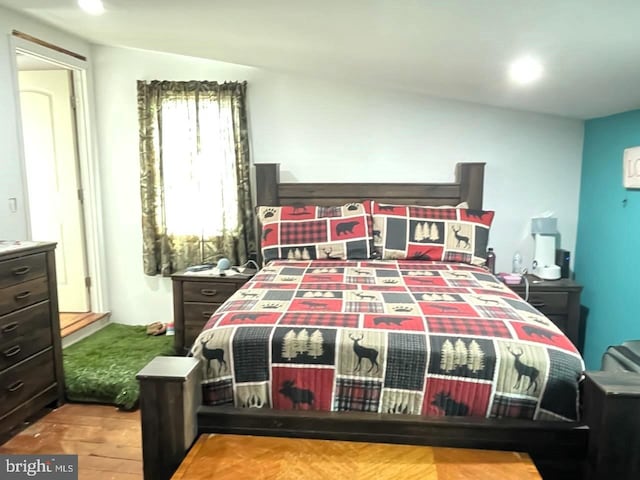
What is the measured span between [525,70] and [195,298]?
246cm

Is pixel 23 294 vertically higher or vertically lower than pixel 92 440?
higher

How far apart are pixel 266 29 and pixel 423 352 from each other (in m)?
1.74

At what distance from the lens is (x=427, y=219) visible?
2.95 meters

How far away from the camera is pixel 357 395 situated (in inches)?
64.1

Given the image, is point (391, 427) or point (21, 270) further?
point (21, 270)

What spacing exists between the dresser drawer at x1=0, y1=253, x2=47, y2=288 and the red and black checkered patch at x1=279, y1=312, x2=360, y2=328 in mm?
1444

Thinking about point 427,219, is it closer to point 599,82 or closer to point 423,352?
point 599,82

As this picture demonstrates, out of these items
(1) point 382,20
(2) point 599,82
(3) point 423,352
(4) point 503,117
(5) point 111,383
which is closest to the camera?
(3) point 423,352

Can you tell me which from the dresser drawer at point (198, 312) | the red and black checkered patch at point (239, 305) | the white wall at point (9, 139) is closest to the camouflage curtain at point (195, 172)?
the dresser drawer at point (198, 312)

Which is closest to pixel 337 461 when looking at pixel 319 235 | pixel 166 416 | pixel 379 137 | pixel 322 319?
pixel 322 319

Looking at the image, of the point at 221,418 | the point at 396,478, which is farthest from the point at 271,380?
the point at 396,478

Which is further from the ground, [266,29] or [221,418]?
[266,29]

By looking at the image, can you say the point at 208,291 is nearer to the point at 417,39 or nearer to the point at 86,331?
the point at 86,331

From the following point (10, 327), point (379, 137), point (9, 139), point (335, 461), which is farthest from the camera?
point (379, 137)
